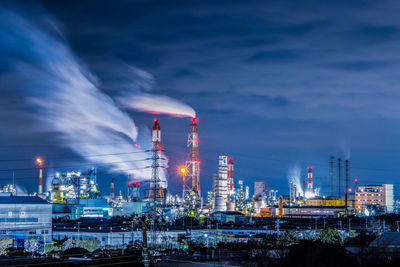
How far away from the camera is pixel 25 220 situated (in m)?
51.7

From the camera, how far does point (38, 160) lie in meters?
104

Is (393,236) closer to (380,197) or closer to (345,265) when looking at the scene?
(345,265)

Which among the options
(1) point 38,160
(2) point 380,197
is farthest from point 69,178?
(2) point 380,197

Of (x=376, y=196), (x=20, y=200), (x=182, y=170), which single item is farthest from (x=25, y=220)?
(x=376, y=196)

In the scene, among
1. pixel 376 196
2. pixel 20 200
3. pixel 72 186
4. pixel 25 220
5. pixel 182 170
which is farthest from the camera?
pixel 376 196

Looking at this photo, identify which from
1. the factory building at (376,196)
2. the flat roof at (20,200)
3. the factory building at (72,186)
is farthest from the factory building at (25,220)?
the factory building at (376,196)

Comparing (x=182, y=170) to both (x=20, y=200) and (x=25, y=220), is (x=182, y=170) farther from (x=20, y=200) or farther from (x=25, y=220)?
(x=25, y=220)

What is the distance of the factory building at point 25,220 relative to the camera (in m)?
49.2

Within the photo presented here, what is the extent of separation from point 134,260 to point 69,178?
80.0 m

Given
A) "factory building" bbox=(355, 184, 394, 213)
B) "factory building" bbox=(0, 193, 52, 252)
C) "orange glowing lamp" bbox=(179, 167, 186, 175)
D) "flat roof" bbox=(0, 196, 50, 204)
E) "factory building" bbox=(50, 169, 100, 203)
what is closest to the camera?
"factory building" bbox=(0, 193, 52, 252)

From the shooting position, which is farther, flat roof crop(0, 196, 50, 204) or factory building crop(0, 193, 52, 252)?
flat roof crop(0, 196, 50, 204)

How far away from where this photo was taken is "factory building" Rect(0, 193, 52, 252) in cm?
4919

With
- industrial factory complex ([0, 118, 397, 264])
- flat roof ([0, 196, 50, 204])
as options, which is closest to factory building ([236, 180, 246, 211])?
industrial factory complex ([0, 118, 397, 264])

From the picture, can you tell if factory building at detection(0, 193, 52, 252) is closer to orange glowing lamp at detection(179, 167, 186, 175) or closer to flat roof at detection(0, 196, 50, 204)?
flat roof at detection(0, 196, 50, 204)
